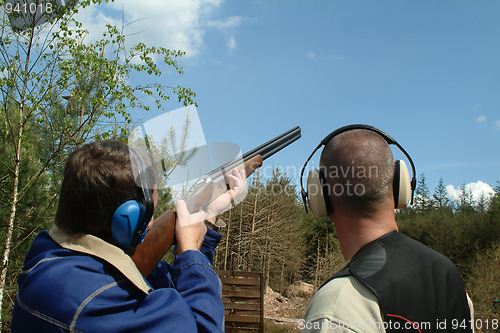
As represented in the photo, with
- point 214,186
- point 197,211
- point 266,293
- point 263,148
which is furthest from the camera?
point 266,293

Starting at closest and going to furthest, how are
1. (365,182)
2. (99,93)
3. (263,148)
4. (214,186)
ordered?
(365,182) → (214,186) → (263,148) → (99,93)

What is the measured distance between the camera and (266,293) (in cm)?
2711

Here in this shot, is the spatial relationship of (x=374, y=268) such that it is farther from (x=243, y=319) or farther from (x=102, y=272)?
(x=243, y=319)

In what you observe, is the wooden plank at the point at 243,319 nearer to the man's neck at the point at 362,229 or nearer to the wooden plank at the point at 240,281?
the wooden plank at the point at 240,281

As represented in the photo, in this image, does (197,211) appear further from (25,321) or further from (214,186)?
(25,321)

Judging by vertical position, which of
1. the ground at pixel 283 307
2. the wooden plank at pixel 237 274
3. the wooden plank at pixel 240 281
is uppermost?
the wooden plank at pixel 237 274

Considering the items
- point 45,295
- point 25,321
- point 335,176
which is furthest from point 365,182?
point 25,321

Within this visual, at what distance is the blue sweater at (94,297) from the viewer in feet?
4.73

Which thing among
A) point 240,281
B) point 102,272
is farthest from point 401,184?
point 240,281

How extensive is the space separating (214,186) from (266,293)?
85.4ft

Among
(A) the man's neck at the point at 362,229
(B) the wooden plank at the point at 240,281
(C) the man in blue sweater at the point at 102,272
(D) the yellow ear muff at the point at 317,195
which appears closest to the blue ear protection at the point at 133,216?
(C) the man in blue sweater at the point at 102,272

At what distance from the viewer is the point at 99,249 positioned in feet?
5.31

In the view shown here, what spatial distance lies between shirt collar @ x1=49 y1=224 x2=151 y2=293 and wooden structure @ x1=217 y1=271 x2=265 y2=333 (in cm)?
989

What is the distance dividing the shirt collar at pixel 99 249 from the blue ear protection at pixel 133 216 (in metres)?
0.06
